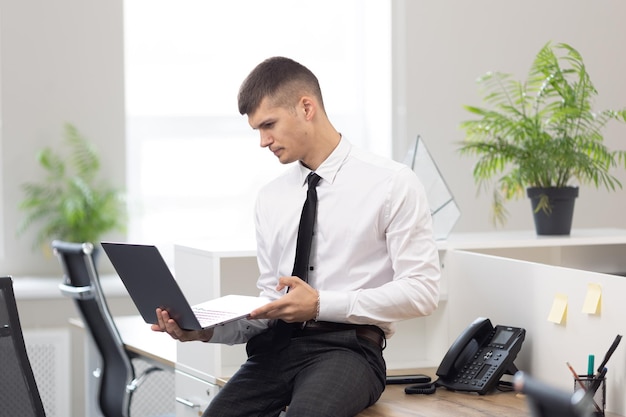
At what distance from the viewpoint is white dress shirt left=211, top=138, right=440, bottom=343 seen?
2.50 m

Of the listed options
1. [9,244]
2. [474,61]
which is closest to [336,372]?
[9,244]

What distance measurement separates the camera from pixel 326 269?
8.64 feet

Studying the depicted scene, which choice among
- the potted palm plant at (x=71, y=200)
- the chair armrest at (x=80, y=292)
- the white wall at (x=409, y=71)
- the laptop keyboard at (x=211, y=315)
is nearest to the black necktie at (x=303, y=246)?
the laptop keyboard at (x=211, y=315)

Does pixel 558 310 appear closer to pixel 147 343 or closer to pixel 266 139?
pixel 266 139

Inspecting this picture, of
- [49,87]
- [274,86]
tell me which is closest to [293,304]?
[274,86]

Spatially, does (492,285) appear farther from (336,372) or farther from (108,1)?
(108,1)

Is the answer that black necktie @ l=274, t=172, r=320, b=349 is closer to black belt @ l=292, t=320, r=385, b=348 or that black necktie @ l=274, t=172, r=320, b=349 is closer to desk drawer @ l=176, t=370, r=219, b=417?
black belt @ l=292, t=320, r=385, b=348

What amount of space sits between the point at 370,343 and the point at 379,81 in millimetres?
3289

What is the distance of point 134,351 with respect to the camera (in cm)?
382

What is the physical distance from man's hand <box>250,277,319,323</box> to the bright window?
121 inches

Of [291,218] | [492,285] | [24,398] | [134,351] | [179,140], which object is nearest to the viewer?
[24,398]

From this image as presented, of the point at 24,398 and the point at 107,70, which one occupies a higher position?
the point at 107,70

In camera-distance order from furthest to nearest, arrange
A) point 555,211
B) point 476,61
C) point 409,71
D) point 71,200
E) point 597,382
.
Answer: point 476,61 < point 409,71 < point 71,200 < point 555,211 < point 597,382

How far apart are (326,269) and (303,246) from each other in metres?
0.09
